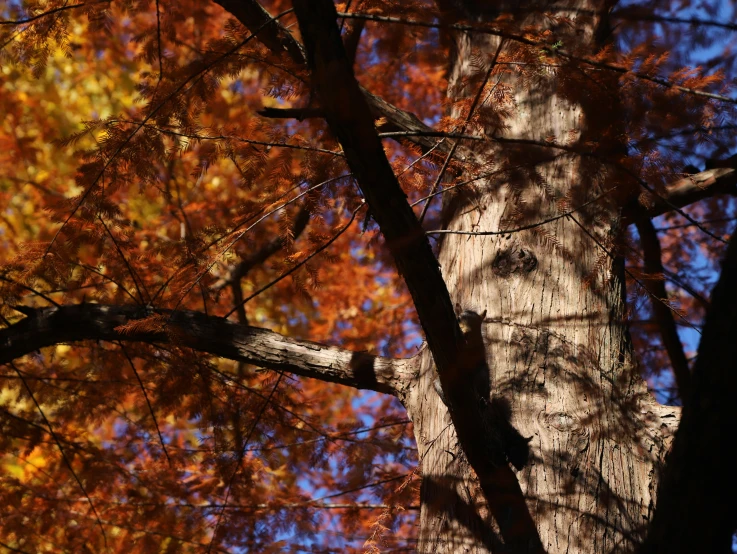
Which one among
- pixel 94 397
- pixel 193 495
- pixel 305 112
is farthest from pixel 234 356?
pixel 193 495

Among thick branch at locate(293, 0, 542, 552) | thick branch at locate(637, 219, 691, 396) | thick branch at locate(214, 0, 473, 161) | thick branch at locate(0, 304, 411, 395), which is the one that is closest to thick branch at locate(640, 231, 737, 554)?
thick branch at locate(293, 0, 542, 552)

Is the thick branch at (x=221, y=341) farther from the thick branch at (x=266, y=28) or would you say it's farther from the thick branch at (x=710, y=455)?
the thick branch at (x=710, y=455)

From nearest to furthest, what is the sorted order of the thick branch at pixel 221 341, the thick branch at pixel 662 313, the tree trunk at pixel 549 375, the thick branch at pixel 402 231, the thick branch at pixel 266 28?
1. the thick branch at pixel 402 231
2. the tree trunk at pixel 549 375
3. the thick branch at pixel 266 28
4. the thick branch at pixel 221 341
5. the thick branch at pixel 662 313

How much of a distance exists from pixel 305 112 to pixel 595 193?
1.30 metres

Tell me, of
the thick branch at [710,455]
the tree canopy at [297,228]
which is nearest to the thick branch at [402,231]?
the tree canopy at [297,228]

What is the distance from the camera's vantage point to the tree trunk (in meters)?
2.32

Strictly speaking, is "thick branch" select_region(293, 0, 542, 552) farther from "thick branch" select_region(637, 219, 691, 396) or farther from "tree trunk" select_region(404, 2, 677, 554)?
"thick branch" select_region(637, 219, 691, 396)

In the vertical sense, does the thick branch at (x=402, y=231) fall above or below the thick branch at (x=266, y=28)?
below

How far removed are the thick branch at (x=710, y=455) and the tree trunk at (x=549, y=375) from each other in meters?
0.84

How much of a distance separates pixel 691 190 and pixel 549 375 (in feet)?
3.99

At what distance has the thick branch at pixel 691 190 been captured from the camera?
2.99 m

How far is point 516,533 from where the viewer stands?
2.27 meters

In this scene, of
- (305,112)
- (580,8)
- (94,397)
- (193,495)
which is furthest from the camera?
(193,495)

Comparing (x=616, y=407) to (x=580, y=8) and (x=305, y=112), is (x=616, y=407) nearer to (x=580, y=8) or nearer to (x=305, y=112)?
(x=305, y=112)
